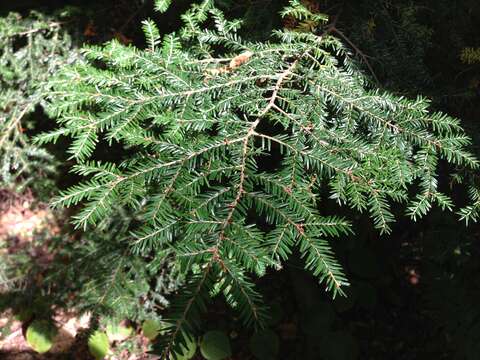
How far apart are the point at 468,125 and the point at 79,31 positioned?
2492mm

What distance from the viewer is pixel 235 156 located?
1348 millimetres

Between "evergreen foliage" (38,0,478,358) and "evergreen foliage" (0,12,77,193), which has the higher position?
"evergreen foliage" (38,0,478,358)

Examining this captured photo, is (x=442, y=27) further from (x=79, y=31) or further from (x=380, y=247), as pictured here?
(x=79, y=31)

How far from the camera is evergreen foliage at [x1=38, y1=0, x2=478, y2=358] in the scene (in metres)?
1.22

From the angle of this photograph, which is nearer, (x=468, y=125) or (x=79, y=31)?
(x=468, y=125)

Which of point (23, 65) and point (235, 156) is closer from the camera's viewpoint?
point (235, 156)

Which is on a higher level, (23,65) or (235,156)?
(235,156)

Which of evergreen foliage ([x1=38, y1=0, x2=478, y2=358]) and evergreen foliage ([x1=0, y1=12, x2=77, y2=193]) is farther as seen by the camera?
evergreen foliage ([x1=0, y1=12, x2=77, y2=193])

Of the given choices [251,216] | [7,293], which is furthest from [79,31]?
[7,293]

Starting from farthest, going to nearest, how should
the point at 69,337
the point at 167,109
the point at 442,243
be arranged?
1. the point at 69,337
2. the point at 442,243
3. the point at 167,109

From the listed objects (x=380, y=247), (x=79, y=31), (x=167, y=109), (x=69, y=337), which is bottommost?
(x=69, y=337)

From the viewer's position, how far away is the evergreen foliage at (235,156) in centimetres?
122

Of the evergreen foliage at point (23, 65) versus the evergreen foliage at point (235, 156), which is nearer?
the evergreen foliage at point (235, 156)

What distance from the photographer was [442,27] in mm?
2104
